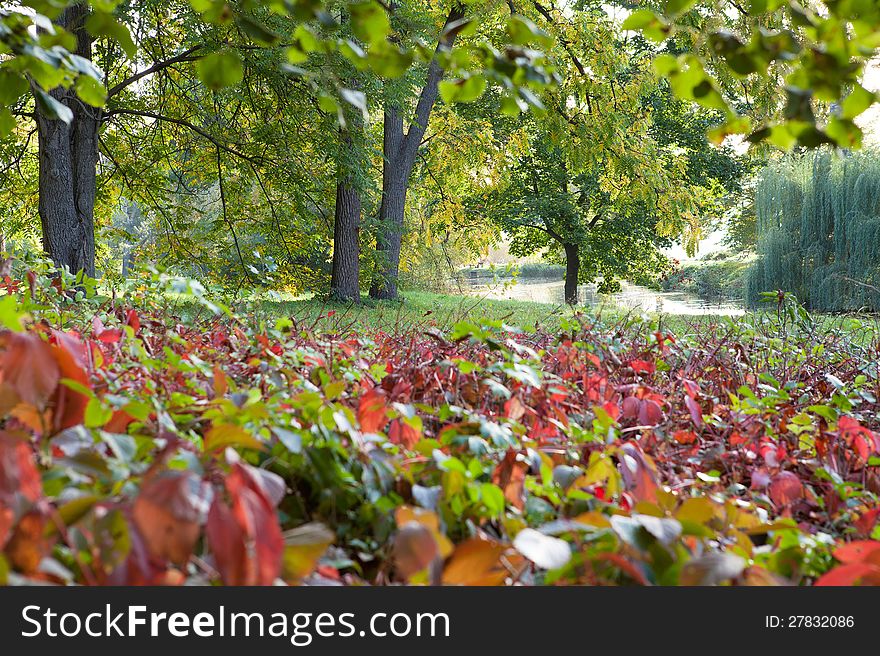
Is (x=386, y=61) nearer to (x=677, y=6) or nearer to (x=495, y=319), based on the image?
(x=677, y=6)

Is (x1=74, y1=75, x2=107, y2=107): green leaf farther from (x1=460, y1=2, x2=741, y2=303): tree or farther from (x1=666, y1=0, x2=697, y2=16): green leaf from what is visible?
(x1=460, y1=2, x2=741, y2=303): tree

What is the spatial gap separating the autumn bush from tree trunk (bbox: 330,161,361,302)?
8.38 meters

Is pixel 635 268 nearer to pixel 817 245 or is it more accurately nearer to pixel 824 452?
pixel 817 245

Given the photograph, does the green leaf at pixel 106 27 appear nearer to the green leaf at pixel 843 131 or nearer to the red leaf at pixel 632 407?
the green leaf at pixel 843 131

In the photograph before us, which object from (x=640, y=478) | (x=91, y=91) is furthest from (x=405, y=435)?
(x=91, y=91)

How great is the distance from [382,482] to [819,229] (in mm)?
17200

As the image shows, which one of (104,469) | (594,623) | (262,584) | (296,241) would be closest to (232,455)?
(104,469)

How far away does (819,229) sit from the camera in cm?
1578

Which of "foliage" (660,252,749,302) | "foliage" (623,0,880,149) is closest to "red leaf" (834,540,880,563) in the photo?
"foliage" (623,0,880,149)

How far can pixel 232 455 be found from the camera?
0.91 m

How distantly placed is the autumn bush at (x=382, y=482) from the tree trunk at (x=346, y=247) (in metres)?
8.38

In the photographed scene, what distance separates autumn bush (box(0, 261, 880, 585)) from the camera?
69cm

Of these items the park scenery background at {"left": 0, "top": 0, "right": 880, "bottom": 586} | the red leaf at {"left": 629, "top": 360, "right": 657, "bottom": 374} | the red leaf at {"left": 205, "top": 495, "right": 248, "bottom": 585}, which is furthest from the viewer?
the red leaf at {"left": 629, "top": 360, "right": 657, "bottom": 374}

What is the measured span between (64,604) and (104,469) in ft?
0.50
